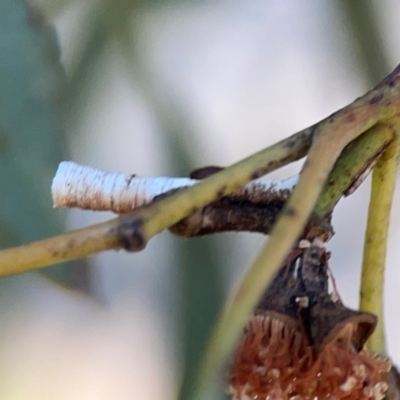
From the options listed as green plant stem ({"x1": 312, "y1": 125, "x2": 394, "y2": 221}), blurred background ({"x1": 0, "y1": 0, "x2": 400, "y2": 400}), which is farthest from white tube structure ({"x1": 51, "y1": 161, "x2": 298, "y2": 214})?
blurred background ({"x1": 0, "y1": 0, "x2": 400, "y2": 400})

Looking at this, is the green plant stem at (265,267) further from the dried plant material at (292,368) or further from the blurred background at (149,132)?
the blurred background at (149,132)

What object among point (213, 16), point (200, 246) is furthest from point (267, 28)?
point (200, 246)

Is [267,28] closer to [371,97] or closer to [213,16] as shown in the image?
[213,16]

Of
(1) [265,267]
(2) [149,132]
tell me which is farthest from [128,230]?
(2) [149,132]

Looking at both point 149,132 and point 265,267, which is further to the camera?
point 149,132

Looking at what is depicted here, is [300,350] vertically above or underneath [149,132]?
underneath

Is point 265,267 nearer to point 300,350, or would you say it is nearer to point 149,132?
point 300,350
